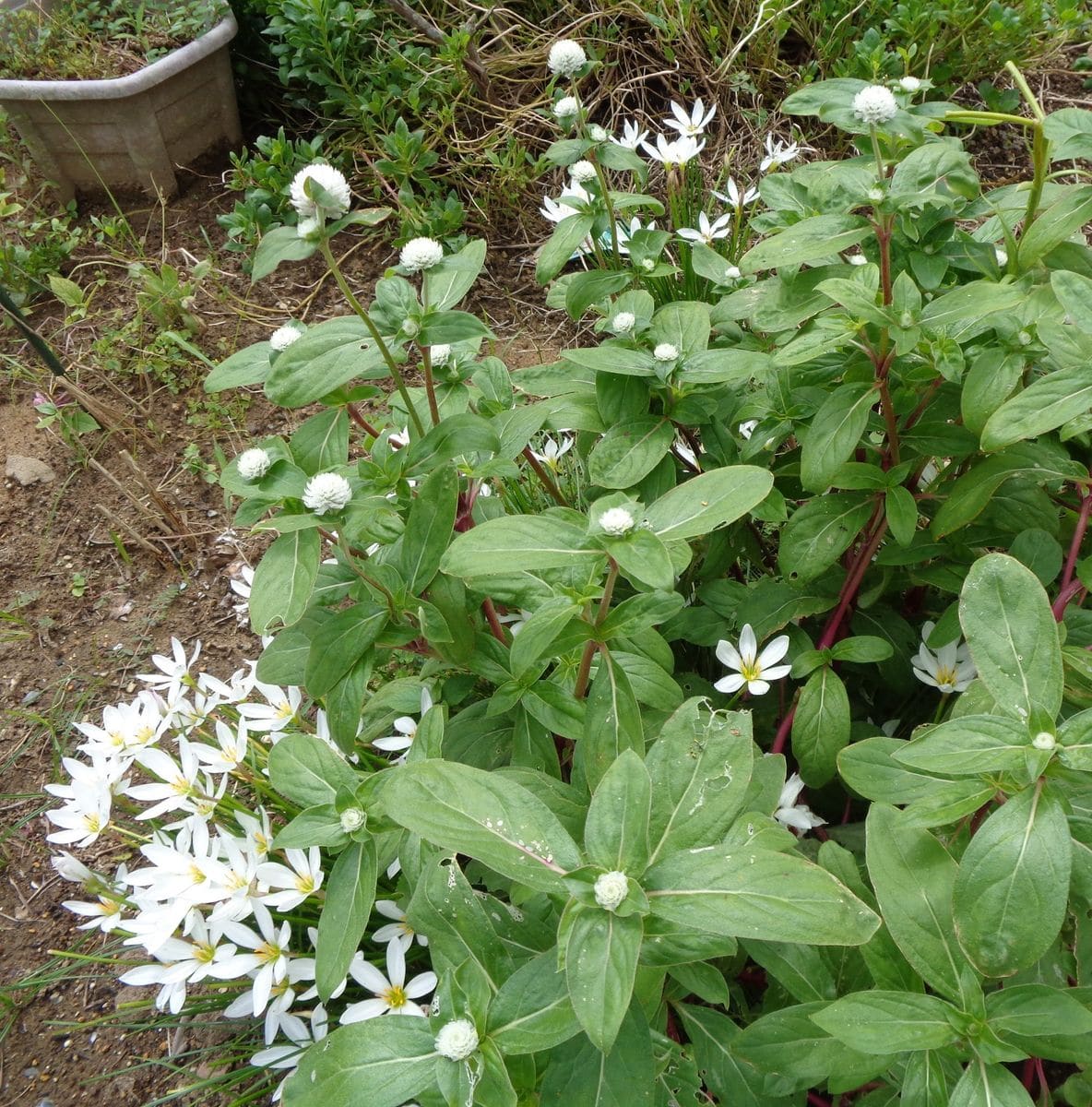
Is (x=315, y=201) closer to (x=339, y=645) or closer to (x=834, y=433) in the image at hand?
(x=339, y=645)

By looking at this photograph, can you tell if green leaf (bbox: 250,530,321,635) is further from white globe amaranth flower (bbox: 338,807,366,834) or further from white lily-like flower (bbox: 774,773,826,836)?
white lily-like flower (bbox: 774,773,826,836)

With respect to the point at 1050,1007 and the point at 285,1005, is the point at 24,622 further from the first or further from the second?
the point at 1050,1007

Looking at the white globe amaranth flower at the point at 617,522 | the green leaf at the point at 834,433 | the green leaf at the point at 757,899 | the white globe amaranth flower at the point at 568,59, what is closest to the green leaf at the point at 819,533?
the green leaf at the point at 834,433

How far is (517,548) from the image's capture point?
36.4 inches

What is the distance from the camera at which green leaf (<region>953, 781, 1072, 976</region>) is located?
812 mm

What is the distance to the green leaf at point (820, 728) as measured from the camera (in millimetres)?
1256

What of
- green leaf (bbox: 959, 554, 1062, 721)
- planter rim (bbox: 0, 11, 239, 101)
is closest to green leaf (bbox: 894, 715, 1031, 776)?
green leaf (bbox: 959, 554, 1062, 721)

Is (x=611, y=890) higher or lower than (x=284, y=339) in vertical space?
lower

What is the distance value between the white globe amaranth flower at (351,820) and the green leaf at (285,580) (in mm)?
222

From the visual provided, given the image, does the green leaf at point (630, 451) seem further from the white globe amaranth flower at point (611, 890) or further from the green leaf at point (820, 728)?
the white globe amaranth flower at point (611, 890)

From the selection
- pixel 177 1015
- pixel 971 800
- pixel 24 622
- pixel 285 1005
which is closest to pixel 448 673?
pixel 285 1005

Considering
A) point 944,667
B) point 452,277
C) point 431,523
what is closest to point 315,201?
point 452,277

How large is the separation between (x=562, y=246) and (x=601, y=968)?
1.08m

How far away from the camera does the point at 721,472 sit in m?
0.96
